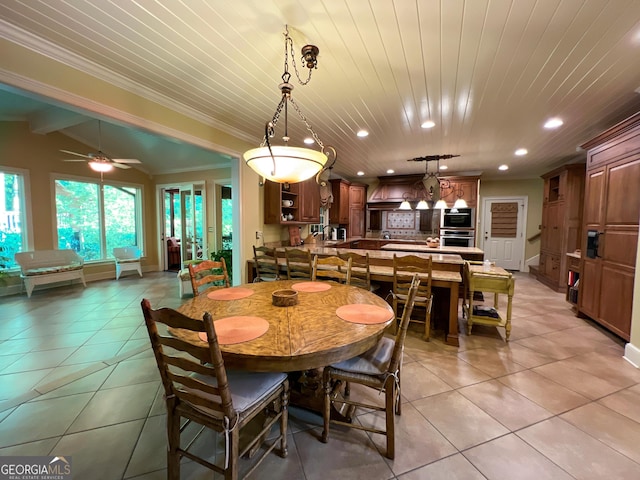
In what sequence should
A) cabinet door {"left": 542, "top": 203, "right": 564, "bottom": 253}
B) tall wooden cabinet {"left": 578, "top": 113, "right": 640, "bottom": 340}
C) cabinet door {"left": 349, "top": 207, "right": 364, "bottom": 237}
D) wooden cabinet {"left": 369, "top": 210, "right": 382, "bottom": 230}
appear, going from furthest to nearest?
Answer: wooden cabinet {"left": 369, "top": 210, "right": 382, "bottom": 230}, cabinet door {"left": 349, "top": 207, "right": 364, "bottom": 237}, cabinet door {"left": 542, "top": 203, "right": 564, "bottom": 253}, tall wooden cabinet {"left": 578, "top": 113, "right": 640, "bottom": 340}

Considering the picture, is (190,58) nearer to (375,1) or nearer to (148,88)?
(148,88)

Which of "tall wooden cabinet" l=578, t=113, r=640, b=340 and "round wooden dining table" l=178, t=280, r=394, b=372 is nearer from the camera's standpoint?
"round wooden dining table" l=178, t=280, r=394, b=372

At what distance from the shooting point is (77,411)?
6.13 ft

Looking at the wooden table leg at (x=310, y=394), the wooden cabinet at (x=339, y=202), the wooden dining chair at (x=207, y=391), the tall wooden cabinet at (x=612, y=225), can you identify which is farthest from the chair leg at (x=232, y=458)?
the wooden cabinet at (x=339, y=202)

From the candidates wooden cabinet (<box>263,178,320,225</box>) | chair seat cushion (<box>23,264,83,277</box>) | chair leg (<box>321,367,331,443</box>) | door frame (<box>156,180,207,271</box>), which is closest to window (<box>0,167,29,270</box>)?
chair seat cushion (<box>23,264,83,277</box>)

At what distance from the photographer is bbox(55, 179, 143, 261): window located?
5.50 m

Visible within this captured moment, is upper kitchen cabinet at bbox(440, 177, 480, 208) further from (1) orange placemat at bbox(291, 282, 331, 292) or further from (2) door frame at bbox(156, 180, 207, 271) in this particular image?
(2) door frame at bbox(156, 180, 207, 271)

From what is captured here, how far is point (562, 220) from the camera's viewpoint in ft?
17.1

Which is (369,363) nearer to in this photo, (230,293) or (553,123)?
(230,293)

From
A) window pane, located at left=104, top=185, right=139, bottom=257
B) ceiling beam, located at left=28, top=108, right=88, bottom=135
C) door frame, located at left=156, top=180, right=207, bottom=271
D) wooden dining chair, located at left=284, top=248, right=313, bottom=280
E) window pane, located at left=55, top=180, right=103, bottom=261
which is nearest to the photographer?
wooden dining chair, located at left=284, top=248, right=313, bottom=280

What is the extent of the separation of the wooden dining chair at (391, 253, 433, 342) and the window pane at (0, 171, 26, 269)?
6.47 m

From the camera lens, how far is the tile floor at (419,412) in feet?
4.85

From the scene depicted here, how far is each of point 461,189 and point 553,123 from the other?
120 inches

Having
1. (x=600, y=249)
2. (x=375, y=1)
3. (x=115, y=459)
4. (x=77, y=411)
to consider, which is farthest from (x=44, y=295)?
(x=600, y=249)
